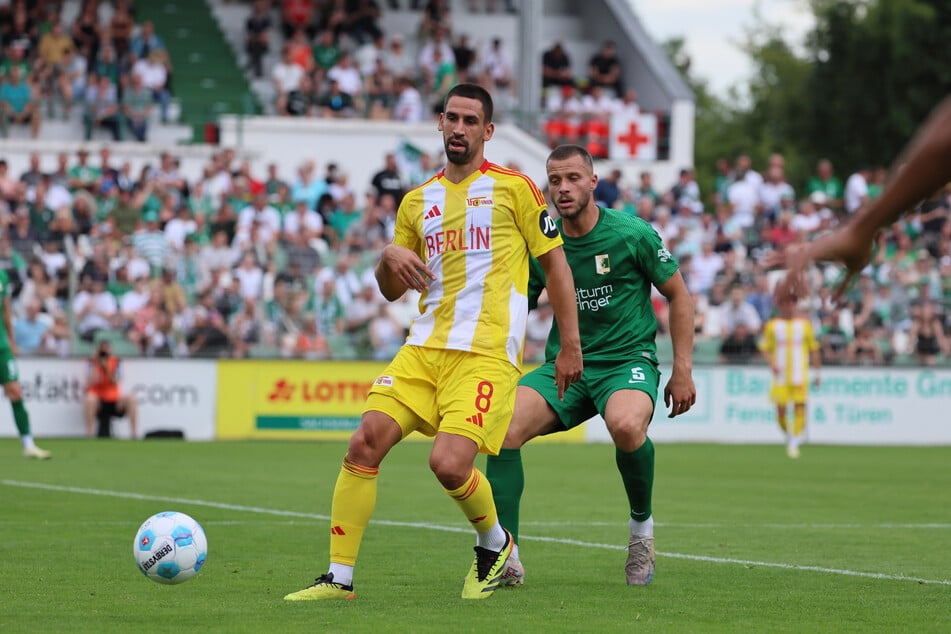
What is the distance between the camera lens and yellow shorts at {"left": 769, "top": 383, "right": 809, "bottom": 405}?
74.5ft

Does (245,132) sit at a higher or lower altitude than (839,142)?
lower

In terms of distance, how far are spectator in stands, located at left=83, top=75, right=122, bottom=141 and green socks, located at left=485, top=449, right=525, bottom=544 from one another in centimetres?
2206

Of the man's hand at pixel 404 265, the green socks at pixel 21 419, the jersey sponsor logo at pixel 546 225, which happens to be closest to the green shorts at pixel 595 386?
the jersey sponsor logo at pixel 546 225

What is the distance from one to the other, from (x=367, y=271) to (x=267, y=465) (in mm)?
6856

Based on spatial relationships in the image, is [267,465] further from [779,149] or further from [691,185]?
[779,149]

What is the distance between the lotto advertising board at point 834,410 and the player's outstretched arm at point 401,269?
59.4 ft

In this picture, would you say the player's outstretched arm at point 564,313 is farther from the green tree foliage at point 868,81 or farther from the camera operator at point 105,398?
the green tree foliage at point 868,81

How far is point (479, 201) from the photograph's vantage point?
25.2 ft

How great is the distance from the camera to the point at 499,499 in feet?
28.1

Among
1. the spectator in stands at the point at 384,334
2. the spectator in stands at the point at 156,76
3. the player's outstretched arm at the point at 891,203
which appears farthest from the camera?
the spectator in stands at the point at 156,76

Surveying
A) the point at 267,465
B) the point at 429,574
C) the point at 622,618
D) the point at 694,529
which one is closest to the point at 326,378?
→ the point at 267,465

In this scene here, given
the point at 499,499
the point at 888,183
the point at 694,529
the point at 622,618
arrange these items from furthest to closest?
the point at 694,529
the point at 499,499
the point at 622,618
the point at 888,183

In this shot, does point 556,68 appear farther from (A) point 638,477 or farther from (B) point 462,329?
(B) point 462,329

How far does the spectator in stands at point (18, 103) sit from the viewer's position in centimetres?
2891
